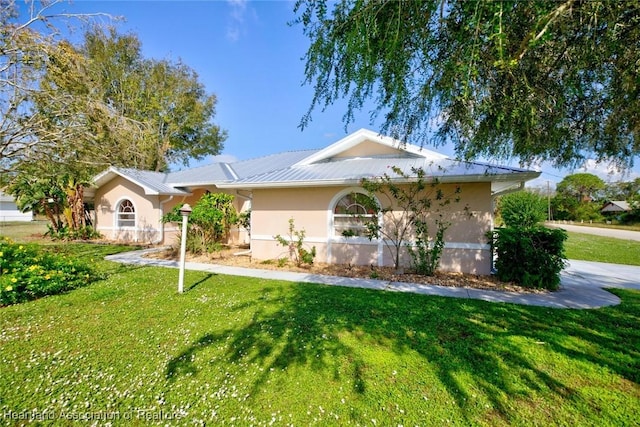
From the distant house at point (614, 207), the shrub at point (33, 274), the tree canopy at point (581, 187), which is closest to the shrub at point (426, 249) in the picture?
the shrub at point (33, 274)

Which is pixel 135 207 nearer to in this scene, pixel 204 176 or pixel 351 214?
pixel 204 176

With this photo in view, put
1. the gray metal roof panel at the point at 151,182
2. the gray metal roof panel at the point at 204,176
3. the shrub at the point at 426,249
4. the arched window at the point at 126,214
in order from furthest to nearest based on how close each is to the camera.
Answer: the arched window at the point at 126,214
the gray metal roof panel at the point at 204,176
the gray metal roof panel at the point at 151,182
the shrub at the point at 426,249

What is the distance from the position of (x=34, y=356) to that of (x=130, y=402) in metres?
2.09

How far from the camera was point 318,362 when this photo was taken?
3.53 meters

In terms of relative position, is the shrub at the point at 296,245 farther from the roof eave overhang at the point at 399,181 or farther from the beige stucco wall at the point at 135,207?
the beige stucco wall at the point at 135,207

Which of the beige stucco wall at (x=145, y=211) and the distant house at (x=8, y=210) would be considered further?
the distant house at (x=8, y=210)

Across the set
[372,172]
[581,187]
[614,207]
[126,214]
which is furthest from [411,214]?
[614,207]

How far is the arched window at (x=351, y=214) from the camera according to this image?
9453 mm

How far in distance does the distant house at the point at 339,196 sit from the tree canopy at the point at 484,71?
8.53 ft

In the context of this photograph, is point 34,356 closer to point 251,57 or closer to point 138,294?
point 138,294

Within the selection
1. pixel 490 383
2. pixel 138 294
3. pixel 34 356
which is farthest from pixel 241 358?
pixel 138 294

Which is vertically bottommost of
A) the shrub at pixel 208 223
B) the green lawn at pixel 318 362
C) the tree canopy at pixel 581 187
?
the green lawn at pixel 318 362

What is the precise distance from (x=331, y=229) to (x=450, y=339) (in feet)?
20.0

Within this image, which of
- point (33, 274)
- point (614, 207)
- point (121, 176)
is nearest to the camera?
point (33, 274)
